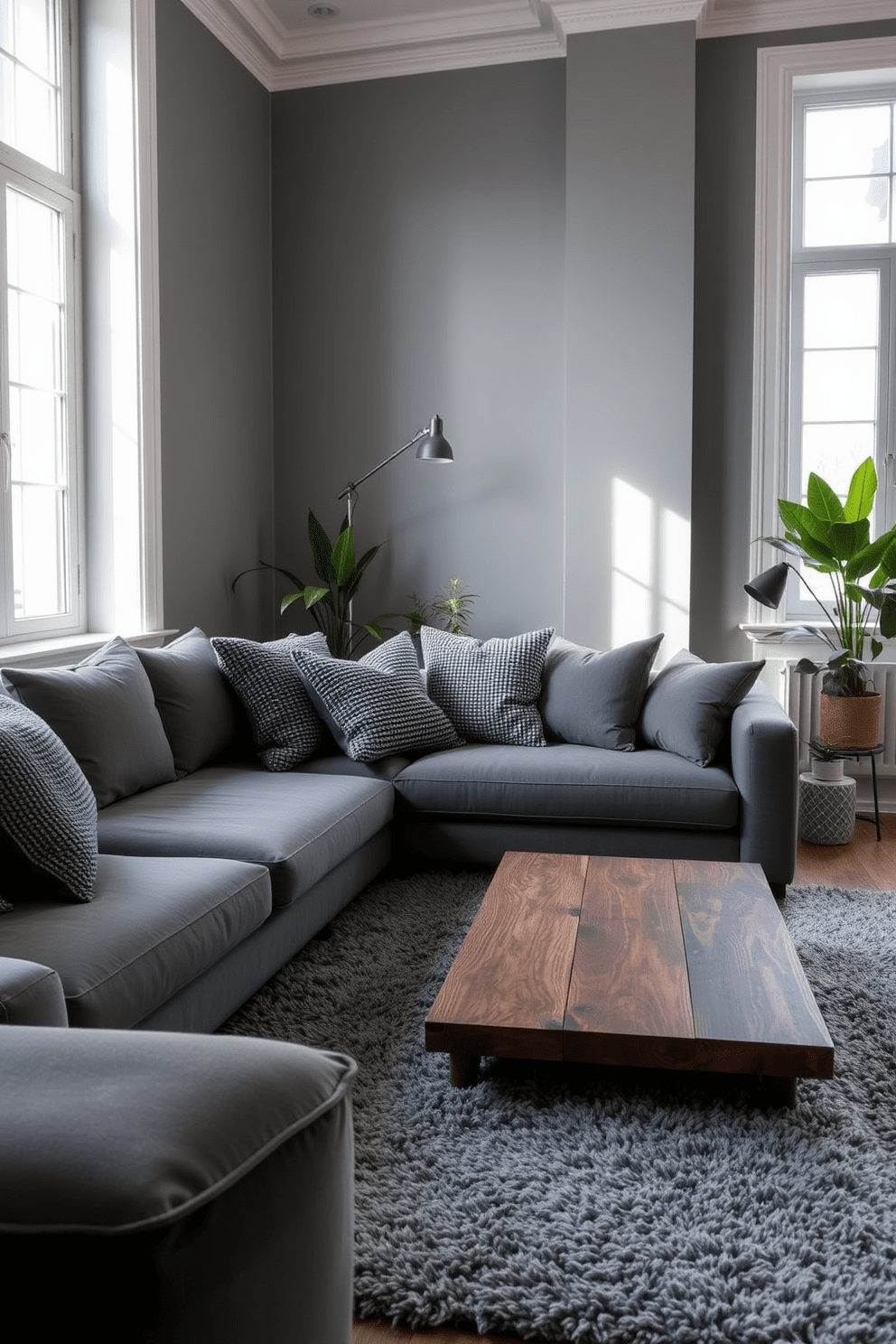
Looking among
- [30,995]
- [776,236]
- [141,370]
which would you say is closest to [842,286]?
[776,236]

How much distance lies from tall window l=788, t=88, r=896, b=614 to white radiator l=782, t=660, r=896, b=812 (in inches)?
18.6

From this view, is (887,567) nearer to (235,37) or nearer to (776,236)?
(776,236)

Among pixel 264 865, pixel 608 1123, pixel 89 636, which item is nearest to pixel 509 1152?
pixel 608 1123

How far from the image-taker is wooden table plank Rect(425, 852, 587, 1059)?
181 centimetres

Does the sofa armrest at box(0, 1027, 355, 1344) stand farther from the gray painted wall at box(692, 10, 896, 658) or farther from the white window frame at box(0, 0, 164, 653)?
the gray painted wall at box(692, 10, 896, 658)

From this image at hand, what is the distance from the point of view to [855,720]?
3.95m

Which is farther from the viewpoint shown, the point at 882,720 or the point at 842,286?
the point at 842,286

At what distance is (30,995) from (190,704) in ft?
5.71

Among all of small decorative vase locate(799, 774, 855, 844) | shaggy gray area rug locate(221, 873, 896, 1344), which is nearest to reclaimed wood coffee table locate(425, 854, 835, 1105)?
shaggy gray area rug locate(221, 873, 896, 1344)

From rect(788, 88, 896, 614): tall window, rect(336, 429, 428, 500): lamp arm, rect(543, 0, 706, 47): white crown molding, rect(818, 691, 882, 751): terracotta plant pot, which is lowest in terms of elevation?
rect(818, 691, 882, 751): terracotta plant pot

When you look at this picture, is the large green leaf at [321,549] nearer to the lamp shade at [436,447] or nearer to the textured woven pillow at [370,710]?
the lamp shade at [436,447]

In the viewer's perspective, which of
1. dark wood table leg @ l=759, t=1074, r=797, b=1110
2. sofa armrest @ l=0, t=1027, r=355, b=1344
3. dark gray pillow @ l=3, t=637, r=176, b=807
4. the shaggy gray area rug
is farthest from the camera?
dark gray pillow @ l=3, t=637, r=176, b=807

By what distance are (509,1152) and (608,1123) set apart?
195mm

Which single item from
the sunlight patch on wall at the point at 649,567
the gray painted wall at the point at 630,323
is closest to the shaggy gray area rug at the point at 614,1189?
the sunlight patch on wall at the point at 649,567
